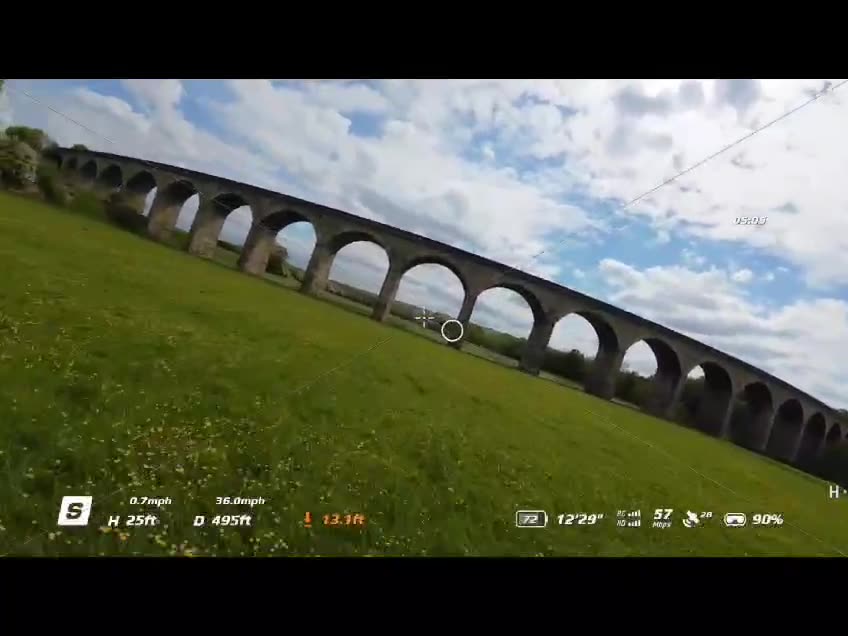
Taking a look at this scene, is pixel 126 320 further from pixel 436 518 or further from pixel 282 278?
pixel 436 518

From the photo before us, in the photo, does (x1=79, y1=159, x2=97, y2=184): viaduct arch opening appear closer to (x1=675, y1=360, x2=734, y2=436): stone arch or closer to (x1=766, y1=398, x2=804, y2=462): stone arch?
(x1=675, y1=360, x2=734, y2=436): stone arch

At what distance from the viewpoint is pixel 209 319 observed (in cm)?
347

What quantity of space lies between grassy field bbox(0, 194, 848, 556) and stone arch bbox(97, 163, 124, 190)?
1.22ft

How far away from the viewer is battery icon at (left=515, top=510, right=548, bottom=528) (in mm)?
2846

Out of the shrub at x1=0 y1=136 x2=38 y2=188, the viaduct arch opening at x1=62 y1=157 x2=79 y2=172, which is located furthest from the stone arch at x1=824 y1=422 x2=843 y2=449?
the shrub at x1=0 y1=136 x2=38 y2=188

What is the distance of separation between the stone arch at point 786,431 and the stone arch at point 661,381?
2.61 ft

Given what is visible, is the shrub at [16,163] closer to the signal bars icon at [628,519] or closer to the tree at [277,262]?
the tree at [277,262]

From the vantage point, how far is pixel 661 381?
3.80m

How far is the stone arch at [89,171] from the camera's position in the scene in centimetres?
343

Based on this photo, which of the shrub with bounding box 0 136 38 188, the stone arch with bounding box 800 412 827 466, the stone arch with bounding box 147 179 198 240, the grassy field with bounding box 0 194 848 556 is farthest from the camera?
the stone arch with bounding box 800 412 827 466

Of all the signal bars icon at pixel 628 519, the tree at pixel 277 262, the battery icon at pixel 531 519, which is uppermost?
the tree at pixel 277 262

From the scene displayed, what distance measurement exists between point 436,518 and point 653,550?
132cm

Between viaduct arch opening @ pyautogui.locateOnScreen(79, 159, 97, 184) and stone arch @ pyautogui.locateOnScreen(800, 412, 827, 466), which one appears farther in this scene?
stone arch @ pyautogui.locateOnScreen(800, 412, 827, 466)

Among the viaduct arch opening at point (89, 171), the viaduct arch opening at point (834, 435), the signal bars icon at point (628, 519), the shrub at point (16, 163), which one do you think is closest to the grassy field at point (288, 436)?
the signal bars icon at point (628, 519)
